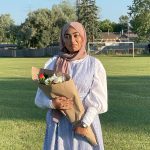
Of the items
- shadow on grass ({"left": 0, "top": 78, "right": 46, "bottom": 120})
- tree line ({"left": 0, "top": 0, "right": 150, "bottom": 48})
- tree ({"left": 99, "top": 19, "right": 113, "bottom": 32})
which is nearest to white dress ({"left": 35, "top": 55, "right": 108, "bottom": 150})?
shadow on grass ({"left": 0, "top": 78, "right": 46, "bottom": 120})

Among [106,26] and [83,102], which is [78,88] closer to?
[83,102]

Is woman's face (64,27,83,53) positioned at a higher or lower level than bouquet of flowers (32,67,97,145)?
higher

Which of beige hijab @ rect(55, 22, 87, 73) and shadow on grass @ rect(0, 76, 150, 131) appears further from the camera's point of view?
shadow on grass @ rect(0, 76, 150, 131)

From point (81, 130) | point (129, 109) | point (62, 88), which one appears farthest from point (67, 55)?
point (129, 109)

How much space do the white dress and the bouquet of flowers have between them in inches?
3.6

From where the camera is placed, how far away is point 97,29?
9012cm

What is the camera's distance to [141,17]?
3241 inches

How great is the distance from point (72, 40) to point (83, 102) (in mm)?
597

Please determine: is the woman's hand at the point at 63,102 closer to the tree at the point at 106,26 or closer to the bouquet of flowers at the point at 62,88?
the bouquet of flowers at the point at 62,88

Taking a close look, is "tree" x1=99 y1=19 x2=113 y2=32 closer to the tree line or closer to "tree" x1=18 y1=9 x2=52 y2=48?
the tree line

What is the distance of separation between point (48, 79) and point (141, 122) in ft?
20.6

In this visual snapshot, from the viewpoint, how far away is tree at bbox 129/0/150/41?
266 ft

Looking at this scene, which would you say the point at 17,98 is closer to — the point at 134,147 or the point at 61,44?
the point at 134,147

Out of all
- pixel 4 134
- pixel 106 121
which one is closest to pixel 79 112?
pixel 4 134
